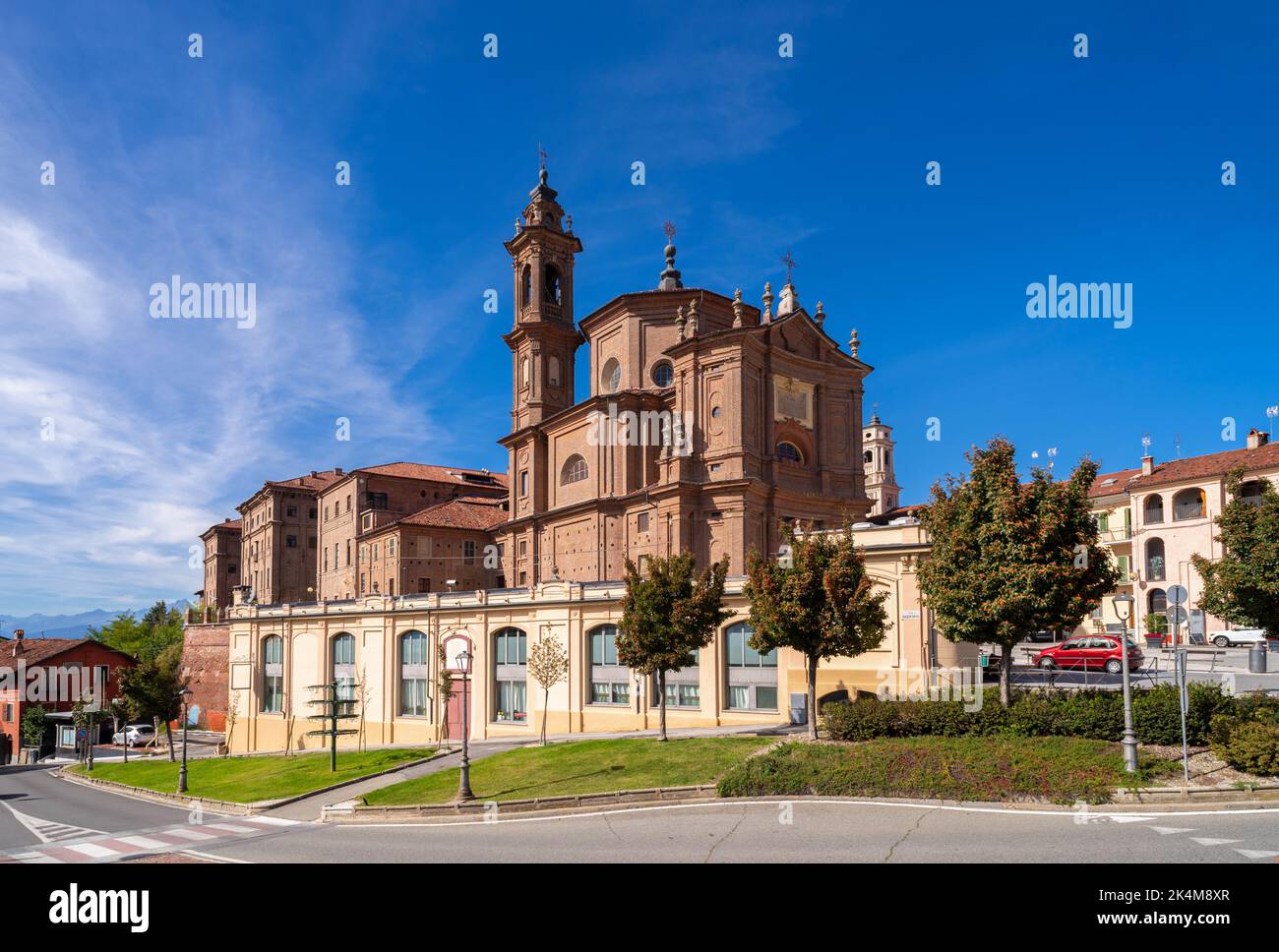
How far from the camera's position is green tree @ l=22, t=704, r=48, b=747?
2977 inches

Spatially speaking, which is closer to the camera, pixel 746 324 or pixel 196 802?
pixel 196 802

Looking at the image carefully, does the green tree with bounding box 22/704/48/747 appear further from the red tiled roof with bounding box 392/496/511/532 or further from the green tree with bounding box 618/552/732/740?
the green tree with bounding box 618/552/732/740

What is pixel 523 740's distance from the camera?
37.8 metres

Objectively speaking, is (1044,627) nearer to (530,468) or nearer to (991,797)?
(991,797)

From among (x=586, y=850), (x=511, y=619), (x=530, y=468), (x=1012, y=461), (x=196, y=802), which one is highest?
(x=530, y=468)

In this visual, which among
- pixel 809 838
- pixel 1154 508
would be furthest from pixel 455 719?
pixel 1154 508

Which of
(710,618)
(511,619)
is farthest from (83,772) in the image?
(710,618)

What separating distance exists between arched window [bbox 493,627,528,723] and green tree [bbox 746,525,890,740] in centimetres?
1922

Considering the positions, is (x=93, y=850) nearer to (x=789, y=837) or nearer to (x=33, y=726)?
(x=789, y=837)

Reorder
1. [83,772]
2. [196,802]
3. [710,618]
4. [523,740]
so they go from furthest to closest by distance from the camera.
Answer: [83,772]
[523,740]
[196,802]
[710,618]

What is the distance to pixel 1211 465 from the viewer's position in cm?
5912

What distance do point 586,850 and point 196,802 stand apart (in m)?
24.5

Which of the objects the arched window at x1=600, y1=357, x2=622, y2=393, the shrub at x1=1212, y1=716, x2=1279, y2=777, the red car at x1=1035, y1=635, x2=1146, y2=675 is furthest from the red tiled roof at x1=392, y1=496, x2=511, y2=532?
the shrub at x1=1212, y1=716, x2=1279, y2=777

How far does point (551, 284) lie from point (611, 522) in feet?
81.5
